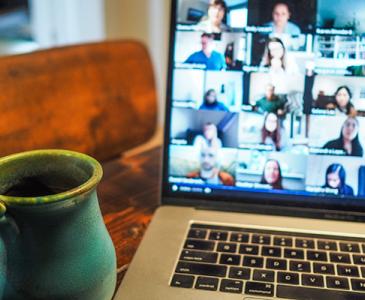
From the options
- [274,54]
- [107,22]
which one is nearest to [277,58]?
[274,54]

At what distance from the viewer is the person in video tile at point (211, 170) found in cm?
65

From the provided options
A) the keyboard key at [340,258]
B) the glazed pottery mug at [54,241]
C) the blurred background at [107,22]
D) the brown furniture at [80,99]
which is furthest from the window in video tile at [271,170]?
the blurred background at [107,22]

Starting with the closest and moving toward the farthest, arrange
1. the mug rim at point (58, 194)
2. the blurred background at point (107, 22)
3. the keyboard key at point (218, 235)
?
the mug rim at point (58, 194)
the keyboard key at point (218, 235)
the blurred background at point (107, 22)

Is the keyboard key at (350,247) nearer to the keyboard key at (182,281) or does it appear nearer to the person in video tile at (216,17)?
the keyboard key at (182,281)

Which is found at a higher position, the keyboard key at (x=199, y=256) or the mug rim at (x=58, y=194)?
the mug rim at (x=58, y=194)

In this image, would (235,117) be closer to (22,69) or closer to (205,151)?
(205,151)

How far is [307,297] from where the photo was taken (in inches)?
19.5

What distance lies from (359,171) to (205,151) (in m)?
0.18

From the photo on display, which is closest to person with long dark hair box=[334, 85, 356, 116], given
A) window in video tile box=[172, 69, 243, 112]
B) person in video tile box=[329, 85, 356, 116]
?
person in video tile box=[329, 85, 356, 116]

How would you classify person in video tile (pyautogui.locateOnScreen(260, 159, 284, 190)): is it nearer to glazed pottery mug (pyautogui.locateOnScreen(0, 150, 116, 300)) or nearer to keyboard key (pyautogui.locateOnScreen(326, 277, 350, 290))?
keyboard key (pyautogui.locateOnScreen(326, 277, 350, 290))

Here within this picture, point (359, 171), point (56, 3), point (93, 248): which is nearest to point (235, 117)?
point (359, 171)

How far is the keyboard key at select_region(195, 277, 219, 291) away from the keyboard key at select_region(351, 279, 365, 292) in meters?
0.13

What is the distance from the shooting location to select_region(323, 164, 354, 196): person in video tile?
630 mm

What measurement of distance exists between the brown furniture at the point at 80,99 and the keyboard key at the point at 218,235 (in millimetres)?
409
